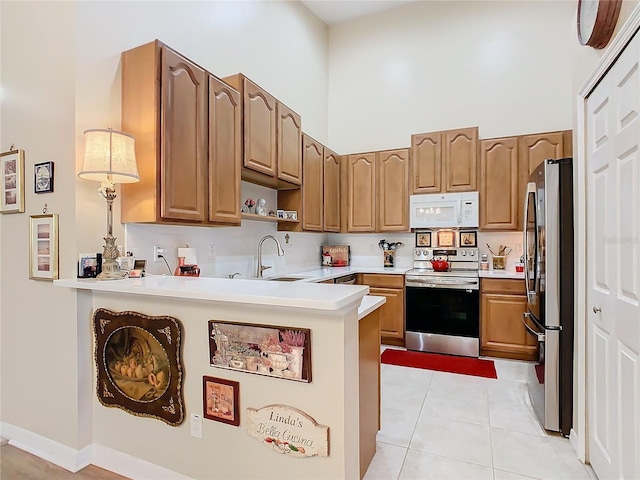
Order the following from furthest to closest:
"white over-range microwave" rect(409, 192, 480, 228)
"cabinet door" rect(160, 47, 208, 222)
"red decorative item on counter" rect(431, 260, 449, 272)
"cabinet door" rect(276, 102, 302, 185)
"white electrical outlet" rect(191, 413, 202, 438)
Result: "red decorative item on counter" rect(431, 260, 449, 272)
"white over-range microwave" rect(409, 192, 480, 228)
"cabinet door" rect(276, 102, 302, 185)
"cabinet door" rect(160, 47, 208, 222)
"white electrical outlet" rect(191, 413, 202, 438)

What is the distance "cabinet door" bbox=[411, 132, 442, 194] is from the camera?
4.06m

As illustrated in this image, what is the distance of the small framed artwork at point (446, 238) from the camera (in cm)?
427

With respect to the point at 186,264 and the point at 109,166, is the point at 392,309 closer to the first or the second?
the point at 186,264

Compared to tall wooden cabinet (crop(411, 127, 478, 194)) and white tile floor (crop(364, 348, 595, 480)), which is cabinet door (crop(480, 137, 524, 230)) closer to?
tall wooden cabinet (crop(411, 127, 478, 194))

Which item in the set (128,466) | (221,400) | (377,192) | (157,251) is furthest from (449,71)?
(128,466)

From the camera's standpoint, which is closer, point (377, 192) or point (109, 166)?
point (109, 166)

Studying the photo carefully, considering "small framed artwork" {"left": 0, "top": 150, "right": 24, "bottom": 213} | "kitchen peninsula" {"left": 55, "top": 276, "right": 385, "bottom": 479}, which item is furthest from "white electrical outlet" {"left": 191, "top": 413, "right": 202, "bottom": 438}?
"small framed artwork" {"left": 0, "top": 150, "right": 24, "bottom": 213}

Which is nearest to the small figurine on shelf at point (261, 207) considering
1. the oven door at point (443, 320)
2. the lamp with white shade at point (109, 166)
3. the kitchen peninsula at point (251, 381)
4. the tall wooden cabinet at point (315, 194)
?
the tall wooden cabinet at point (315, 194)

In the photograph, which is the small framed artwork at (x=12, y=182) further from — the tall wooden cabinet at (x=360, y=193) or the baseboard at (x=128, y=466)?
the tall wooden cabinet at (x=360, y=193)

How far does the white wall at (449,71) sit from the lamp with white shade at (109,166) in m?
3.63

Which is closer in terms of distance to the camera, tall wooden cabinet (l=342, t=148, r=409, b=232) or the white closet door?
the white closet door

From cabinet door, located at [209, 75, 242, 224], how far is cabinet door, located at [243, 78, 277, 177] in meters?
0.11

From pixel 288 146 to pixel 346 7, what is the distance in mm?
2831

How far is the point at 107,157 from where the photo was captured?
1.71 metres
